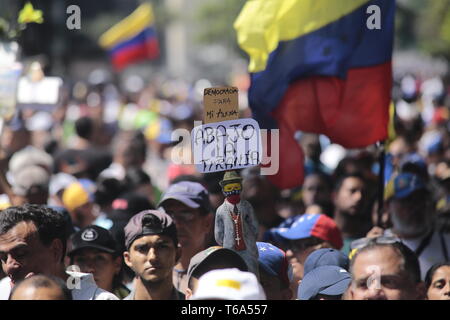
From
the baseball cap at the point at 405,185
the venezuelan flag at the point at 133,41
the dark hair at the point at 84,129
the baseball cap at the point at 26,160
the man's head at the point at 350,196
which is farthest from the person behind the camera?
the venezuelan flag at the point at 133,41

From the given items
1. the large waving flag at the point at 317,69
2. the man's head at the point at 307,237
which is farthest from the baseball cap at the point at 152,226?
the large waving flag at the point at 317,69

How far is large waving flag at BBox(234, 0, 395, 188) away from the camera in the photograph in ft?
21.7

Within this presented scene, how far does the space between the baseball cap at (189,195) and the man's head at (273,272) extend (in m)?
0.73

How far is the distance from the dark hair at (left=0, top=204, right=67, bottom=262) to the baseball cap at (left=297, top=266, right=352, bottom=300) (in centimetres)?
114

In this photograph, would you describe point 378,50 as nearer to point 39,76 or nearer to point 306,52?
point 306,52

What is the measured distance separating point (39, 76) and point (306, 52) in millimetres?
1921

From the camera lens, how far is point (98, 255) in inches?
209

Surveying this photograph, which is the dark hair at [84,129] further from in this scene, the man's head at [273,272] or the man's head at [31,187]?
the man's head at [273,272]

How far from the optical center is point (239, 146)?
436 centimetres

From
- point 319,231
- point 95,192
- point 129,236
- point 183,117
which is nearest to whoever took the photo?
point 129,236

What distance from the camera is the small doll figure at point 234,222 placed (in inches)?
167

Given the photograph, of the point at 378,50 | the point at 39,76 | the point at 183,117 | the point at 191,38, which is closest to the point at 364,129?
the point at 378,50

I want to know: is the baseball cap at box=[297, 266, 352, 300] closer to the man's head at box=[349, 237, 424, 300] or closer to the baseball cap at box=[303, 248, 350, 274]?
the man's head at box=[349, 237, 424, 300]

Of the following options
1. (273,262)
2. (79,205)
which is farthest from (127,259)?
(79,205)
